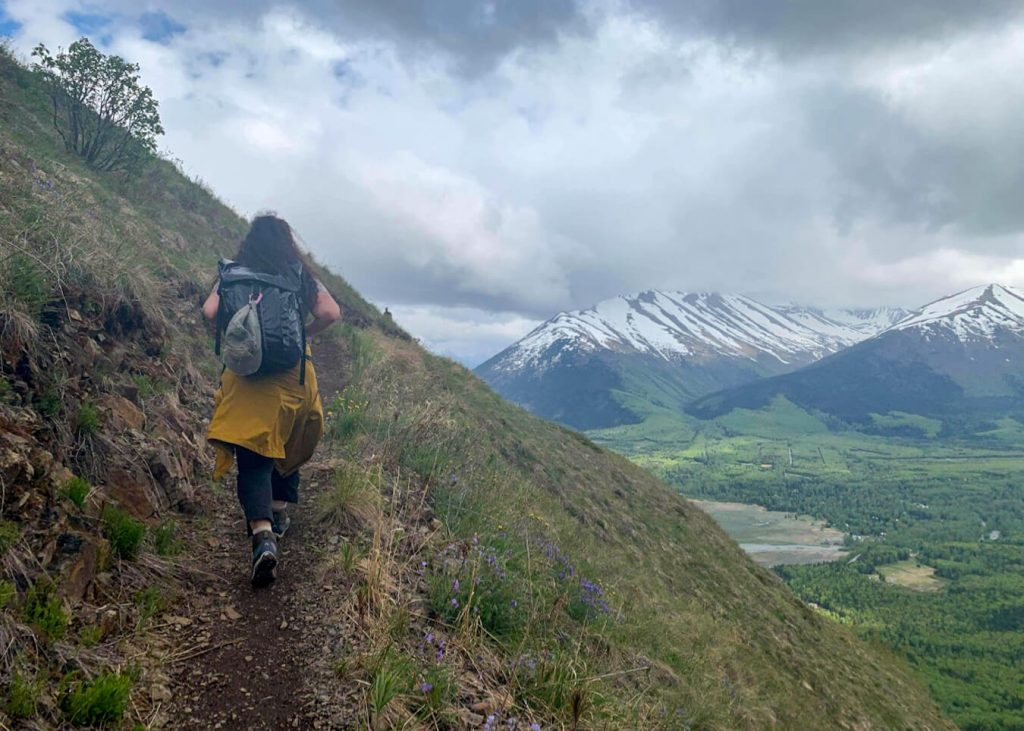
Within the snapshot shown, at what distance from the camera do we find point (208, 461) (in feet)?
19.5

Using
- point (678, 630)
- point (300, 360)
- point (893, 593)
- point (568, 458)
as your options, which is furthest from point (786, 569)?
point (300, 360)

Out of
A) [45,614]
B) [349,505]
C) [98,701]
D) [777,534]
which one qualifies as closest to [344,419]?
[349,505]

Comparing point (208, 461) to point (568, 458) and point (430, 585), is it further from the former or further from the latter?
point (568, 458)

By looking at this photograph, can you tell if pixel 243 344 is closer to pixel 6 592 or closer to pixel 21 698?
pixel 6 592

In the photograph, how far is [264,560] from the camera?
4.01 m

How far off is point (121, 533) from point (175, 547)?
500mm

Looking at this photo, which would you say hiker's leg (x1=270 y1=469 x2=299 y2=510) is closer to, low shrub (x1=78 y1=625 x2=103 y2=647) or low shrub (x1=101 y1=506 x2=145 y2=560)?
low shrub (x1=101 y1=506 x2=145 y2=560)

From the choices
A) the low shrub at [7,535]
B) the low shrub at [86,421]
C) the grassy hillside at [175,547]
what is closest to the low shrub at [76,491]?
the grassy hillside at [175,547]

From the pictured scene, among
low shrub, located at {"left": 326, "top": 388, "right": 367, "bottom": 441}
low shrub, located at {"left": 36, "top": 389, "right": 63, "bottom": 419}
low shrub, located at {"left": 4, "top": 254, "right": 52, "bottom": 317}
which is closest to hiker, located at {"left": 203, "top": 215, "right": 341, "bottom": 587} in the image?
low shrub, located at {"left": 36, "top": 389, "right": 63, "bottom": 419}

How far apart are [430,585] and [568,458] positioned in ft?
47.7

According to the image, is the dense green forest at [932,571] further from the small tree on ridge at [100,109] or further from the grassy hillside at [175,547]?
the small tree on ridge at [100,109]

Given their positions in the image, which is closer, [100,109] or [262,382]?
[262,382]

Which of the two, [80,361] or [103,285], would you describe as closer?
[80,361]

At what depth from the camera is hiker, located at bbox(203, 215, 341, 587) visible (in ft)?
13.7
